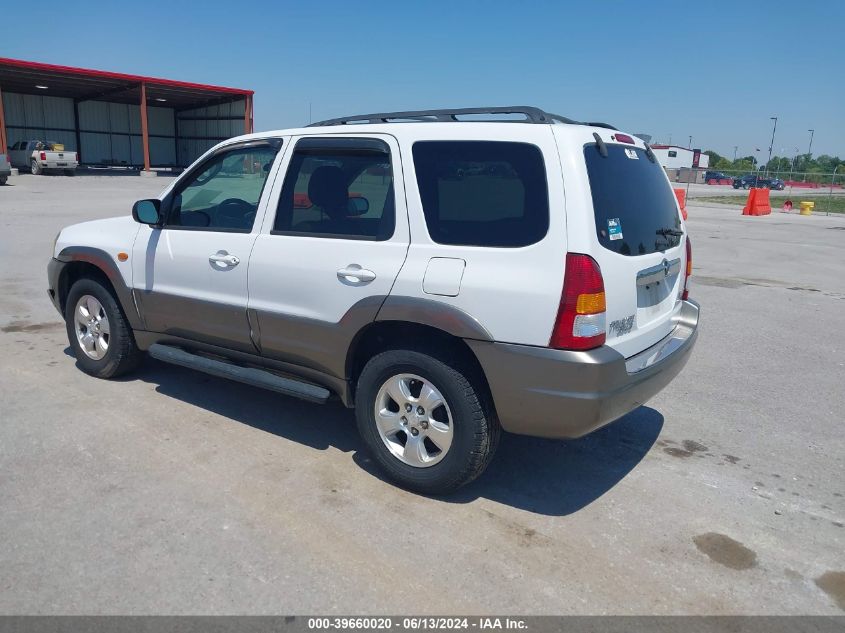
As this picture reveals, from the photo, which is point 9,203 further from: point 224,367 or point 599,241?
point 599,241

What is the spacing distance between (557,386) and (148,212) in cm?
314

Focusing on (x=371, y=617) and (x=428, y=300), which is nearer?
(x=371, y=617)

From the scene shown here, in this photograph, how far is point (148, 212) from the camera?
4.74 meters

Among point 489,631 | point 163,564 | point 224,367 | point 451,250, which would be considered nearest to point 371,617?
point 489,631

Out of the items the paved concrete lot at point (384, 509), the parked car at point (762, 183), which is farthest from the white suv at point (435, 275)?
the parked car at point (762, 183)

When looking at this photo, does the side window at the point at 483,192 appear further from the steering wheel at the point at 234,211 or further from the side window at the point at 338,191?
the steering wheel at the point at 234,211

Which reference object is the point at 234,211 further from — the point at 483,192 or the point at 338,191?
the point at 483,192

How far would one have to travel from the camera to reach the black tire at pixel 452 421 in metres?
3.46

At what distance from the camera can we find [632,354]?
3.53 m

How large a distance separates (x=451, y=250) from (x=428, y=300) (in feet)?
0.92

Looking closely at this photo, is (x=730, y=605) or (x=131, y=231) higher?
(x=131, y=231)

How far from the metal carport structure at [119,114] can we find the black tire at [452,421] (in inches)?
1498

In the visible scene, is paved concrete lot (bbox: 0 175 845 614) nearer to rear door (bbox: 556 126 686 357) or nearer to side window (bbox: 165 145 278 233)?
rear door (bbox: 556 126 686 357)

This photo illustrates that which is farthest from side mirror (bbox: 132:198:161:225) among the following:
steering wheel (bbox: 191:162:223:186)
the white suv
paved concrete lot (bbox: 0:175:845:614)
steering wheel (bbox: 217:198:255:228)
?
paved concrete lot (bbox: 0:175:845:614)
